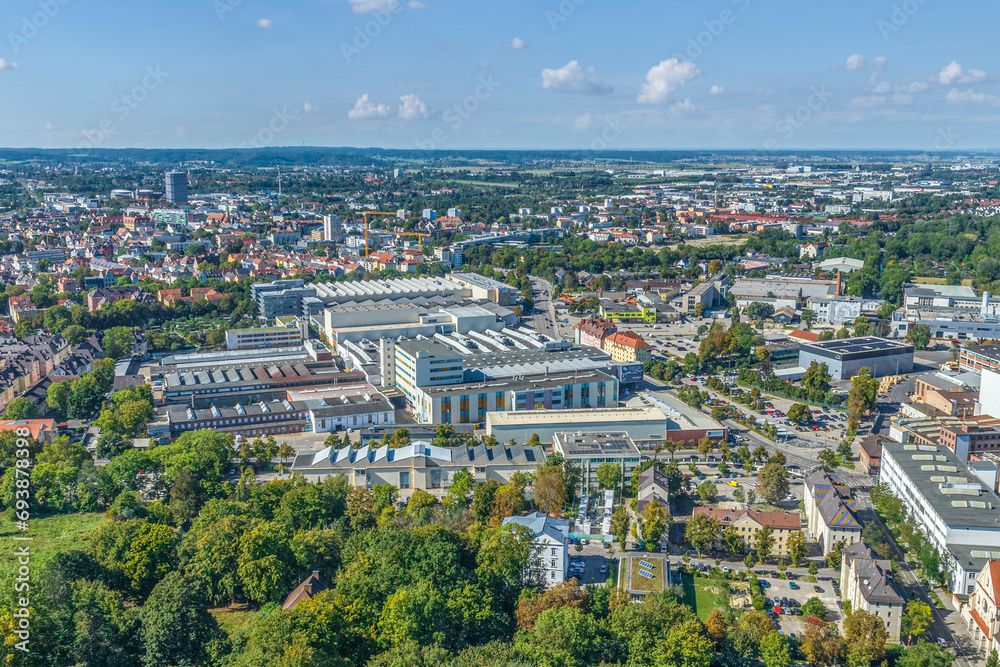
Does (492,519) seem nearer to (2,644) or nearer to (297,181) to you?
(2,644)

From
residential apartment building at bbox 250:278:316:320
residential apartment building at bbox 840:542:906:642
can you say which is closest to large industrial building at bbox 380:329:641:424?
residential apartment building at bbox 840:542:906:642

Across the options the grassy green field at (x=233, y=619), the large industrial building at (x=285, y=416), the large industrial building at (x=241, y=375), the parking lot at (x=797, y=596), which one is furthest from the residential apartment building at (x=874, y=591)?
the large industrial building at (x=241, y=375)

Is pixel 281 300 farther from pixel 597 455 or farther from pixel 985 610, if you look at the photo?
pixel 985 610

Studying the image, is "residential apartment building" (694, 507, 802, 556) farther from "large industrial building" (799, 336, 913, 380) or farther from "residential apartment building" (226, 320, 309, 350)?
"residential apartment building" (226, 320, 309, 350)

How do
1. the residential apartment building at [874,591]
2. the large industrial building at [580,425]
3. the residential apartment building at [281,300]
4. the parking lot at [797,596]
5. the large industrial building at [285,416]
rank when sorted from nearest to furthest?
the residential apartment building at [874,591] → the parking lot at [797,596] → the large industrial building at [580,425] → the large industrial building at [285,416] → the residential apartment building at [281,300]

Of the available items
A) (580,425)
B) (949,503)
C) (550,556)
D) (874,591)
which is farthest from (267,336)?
(874,591)

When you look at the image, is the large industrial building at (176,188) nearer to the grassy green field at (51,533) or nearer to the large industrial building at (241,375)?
the large industrial building at (241,375)

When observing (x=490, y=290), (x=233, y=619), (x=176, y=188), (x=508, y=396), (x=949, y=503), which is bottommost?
(x=233, y=619)
